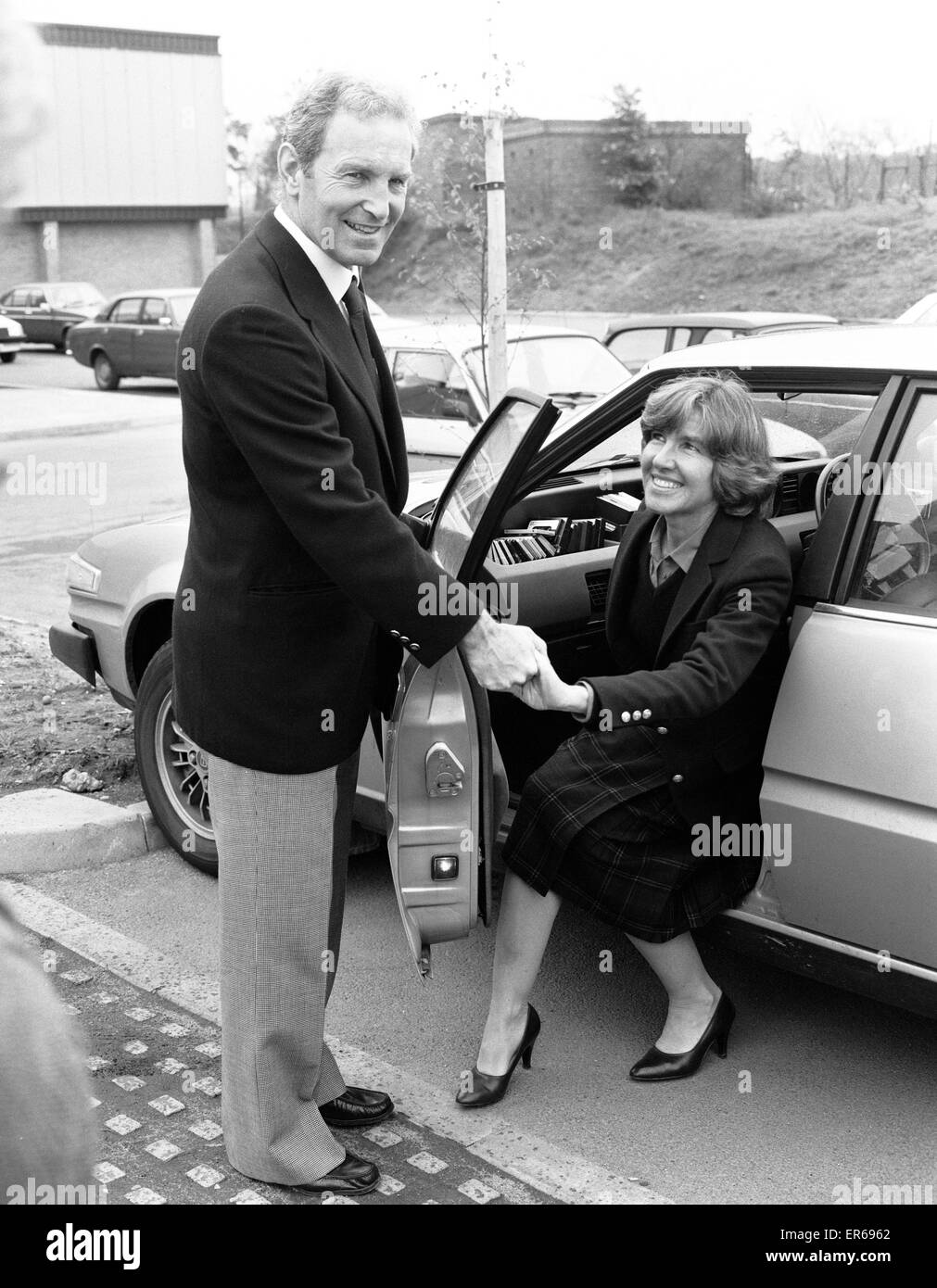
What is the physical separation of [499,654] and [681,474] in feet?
2.49

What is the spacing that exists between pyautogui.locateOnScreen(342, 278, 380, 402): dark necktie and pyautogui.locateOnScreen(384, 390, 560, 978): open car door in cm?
33

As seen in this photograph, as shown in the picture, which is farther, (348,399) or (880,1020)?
(880,1020)

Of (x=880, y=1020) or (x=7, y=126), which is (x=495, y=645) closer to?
(x=880, y=1020)

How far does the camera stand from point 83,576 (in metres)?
4.91

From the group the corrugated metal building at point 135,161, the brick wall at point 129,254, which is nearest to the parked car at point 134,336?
the corrugated metal building at point 135,161

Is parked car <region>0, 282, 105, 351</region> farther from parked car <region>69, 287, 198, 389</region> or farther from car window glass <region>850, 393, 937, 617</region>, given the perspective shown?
car window glass <region>850, 393, 937, 617</region>

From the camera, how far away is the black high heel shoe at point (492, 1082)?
10.6 ft

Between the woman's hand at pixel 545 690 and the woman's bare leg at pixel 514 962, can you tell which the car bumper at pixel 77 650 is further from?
the woman's hand at pixel 545 690

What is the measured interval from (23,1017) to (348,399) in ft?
5.48

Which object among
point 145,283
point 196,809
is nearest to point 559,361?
point 196,809

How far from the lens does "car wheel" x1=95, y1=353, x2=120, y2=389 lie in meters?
22.3

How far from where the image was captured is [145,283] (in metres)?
39.6

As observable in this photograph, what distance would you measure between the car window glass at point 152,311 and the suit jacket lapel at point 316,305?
20.0m
